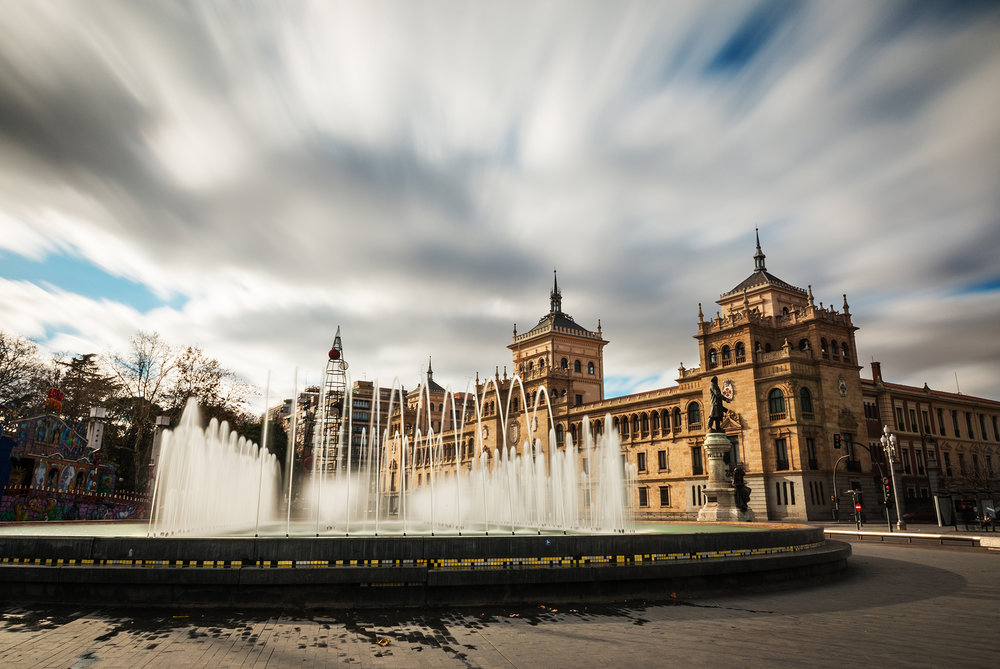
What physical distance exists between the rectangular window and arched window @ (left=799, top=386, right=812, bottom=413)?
2.80m

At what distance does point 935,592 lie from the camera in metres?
11.4

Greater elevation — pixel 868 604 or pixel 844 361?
pixel 844 361

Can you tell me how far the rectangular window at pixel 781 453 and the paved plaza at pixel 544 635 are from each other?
31.7 meters

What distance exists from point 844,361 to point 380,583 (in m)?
45.8

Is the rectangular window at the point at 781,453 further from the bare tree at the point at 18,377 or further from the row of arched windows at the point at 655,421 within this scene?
the bare tree at the point at 18,377

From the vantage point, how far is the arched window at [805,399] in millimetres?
41312

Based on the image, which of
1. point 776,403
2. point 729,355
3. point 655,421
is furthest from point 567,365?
point 776,403

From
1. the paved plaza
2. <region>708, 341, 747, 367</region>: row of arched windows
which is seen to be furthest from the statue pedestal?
<region>708, 341, 747, 367</region>: row of arched windows

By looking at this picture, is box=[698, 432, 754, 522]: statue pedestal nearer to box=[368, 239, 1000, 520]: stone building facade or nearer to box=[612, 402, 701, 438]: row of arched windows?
box=[368, 239, 1000, 520]: stone building facade

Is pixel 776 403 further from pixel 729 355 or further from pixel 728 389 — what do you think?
pixel 729 355

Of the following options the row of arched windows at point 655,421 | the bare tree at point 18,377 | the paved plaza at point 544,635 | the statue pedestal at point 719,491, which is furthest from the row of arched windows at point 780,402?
the bare tree at point 18,377

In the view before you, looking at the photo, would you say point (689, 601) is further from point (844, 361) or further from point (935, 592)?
point (844, 361)

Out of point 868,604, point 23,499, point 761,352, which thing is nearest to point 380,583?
point 868,604

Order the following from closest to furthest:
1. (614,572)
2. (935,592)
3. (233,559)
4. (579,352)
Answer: (233,559) → (614,572) → (935,592) → (579,352)
